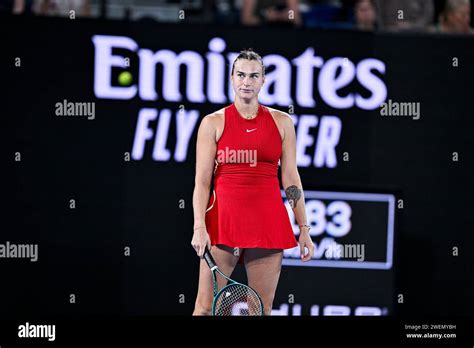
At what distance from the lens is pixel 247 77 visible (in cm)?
680

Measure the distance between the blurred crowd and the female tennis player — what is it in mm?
2139

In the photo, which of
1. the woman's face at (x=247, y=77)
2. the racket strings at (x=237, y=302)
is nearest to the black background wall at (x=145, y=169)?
the racket strings at (x=237, y=302)

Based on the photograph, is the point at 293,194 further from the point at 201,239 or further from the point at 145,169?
the point at 145,169

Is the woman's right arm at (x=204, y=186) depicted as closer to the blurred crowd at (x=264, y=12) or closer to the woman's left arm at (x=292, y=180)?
the woman's left arm at (x=292, y=180)

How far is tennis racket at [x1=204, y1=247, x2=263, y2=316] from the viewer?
6.79m

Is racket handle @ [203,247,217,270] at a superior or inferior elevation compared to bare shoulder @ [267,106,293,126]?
inferior

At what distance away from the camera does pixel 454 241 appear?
29.9 feet

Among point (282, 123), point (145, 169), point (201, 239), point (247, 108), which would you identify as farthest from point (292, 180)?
point (145, 169)

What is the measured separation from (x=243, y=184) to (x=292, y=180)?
0.39 m

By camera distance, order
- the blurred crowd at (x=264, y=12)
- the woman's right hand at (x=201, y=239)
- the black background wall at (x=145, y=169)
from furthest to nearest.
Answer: the blurred crowd at (x=264, y=12) → the black background wall at (x=145, y=169) → the woman's right hand at (x=201, y=239)

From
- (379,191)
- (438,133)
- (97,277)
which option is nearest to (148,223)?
(97,277)

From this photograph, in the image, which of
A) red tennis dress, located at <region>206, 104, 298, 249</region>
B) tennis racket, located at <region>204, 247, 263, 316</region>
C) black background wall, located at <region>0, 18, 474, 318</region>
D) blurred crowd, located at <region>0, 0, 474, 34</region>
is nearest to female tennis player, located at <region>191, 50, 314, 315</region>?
red tennis dress, located at <region>206, 104, 298, 249</region>

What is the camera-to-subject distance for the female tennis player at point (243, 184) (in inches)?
267

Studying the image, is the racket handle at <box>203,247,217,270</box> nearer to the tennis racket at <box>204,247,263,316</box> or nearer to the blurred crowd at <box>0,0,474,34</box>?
the tennis racket at <box>204,247,263,316</box>
